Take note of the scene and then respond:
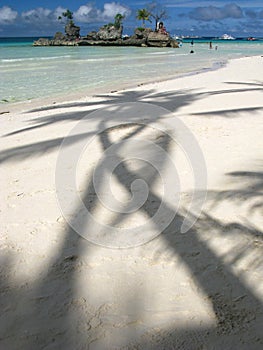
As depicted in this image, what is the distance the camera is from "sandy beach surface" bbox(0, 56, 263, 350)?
1541mm

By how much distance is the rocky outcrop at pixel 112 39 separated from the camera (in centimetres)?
5759

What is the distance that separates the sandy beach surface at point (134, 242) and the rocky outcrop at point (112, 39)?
55.0 metres

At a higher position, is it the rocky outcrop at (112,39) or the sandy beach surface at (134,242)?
the rocky outcrop at (112,39)

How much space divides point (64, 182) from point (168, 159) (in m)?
1.01

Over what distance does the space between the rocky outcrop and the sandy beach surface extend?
55010 mm

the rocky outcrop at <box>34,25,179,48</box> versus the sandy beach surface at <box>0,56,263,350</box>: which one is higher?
the rocky outcrop at <box>34,25,179,48</box>

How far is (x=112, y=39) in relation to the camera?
6612 centimetres

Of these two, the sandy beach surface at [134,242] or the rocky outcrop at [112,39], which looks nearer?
the sandy beach surface at [134,242]

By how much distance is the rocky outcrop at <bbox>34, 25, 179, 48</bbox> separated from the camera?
189 feet

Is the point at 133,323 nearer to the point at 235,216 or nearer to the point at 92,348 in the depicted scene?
the point at 92,348

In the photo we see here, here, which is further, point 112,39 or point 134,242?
point 112,39

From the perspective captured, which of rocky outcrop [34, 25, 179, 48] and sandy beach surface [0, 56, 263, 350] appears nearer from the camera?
sandy beach surface [0, 56, 263, 350]

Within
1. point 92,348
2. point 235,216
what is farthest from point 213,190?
point 92,348

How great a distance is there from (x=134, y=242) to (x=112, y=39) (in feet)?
226
